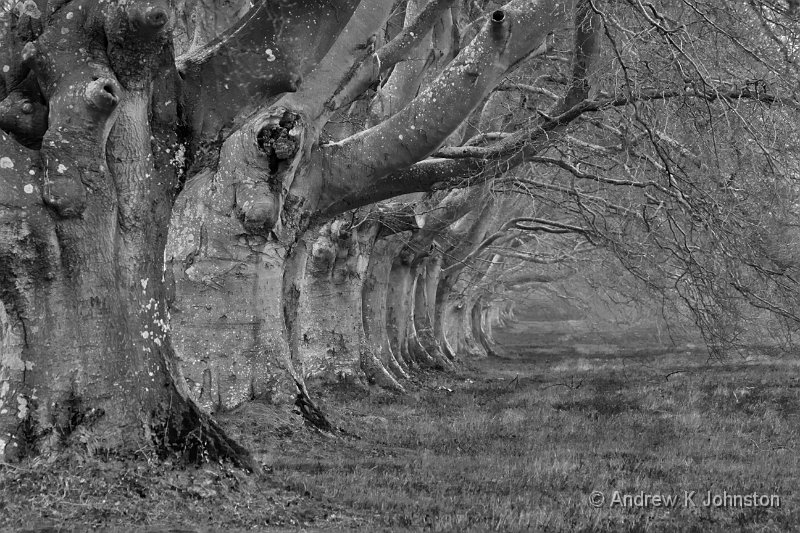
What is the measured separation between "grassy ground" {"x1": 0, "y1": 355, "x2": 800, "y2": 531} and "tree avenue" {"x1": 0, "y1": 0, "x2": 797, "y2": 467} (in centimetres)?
63

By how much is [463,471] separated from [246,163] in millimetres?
→ 3945

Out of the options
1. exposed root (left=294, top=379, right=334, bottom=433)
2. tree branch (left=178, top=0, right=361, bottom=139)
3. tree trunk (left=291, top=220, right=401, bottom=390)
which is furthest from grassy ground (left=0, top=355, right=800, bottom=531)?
tree branch (left=178, top=0, right=361, bottom=139)

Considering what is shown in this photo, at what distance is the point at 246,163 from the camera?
9.48 m

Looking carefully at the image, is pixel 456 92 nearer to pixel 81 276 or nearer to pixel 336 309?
pixel 81 276

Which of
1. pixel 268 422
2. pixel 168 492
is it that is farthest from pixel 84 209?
pixel 268 422

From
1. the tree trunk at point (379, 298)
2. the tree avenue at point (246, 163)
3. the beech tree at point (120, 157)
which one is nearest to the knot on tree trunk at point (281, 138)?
the tree avenue at point (246, 163)

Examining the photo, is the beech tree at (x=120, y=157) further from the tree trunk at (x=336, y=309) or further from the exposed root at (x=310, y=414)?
the tree trunk at (x=336, y=309)

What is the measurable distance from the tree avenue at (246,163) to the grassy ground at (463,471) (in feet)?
2.07

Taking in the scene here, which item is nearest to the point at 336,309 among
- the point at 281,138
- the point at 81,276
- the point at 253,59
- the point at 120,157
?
the point at 281,138

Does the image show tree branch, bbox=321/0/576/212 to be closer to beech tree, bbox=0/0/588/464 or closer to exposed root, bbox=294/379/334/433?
beech tree, bbox=0/0/588/464

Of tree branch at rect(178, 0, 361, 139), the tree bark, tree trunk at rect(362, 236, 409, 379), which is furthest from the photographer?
tree trunk at rect(362, 236, 409, 379)

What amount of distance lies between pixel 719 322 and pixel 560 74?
4850 millimetres

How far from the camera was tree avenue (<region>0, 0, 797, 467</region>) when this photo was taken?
643cm

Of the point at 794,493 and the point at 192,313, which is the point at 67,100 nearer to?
the point at 192,313
